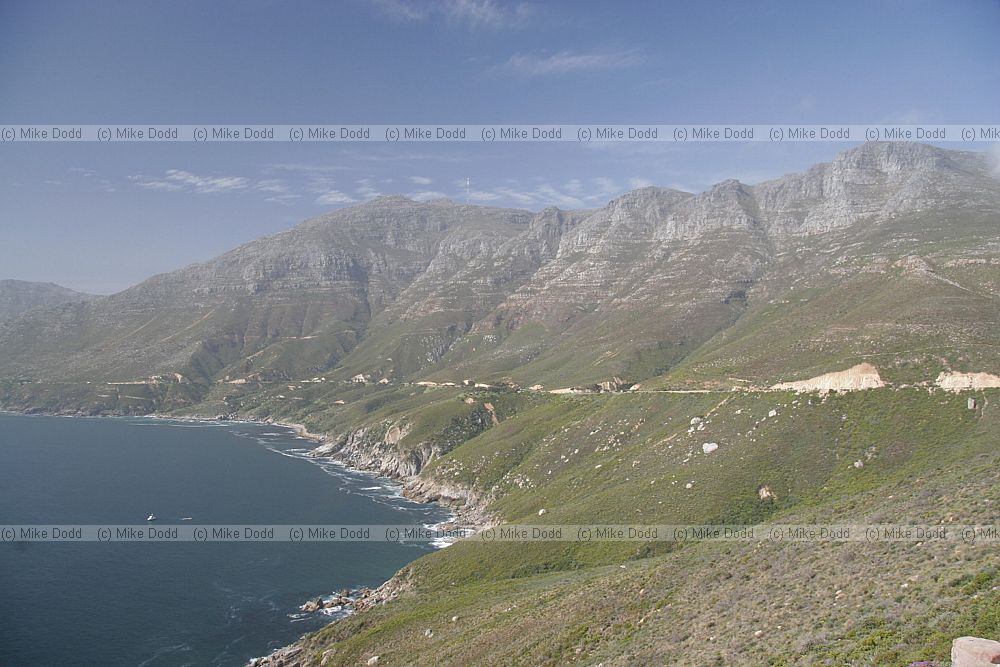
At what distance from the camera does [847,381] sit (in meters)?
88.5

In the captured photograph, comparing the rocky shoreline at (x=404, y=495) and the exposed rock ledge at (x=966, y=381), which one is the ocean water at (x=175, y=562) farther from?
the exposed rock ledge at (x=966, y=381)

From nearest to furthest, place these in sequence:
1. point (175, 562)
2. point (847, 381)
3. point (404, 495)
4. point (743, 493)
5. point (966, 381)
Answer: point (743, 493), point (966, 381), point (175, 562), point (847, 381), point (404, 495)

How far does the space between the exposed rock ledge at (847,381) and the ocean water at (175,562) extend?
70341 millimetres

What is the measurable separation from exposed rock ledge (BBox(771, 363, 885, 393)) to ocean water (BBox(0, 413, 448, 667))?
7034 cm

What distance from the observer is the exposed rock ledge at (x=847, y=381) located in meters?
85.9

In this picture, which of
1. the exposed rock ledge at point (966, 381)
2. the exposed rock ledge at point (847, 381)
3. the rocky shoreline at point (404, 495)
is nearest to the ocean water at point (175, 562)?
the rocky shoreline at point (404, 495)

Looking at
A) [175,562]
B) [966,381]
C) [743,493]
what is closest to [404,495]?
[175,562]

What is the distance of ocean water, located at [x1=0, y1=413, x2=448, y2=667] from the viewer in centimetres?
Answer: 6394

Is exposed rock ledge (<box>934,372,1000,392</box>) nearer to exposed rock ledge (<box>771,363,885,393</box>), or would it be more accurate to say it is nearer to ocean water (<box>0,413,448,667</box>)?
exposed rock ledge (<box>771,363,885,393</box>)

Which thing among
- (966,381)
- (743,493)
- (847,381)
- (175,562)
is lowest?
(175,562)

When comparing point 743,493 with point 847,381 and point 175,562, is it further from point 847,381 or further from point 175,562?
point 175,562

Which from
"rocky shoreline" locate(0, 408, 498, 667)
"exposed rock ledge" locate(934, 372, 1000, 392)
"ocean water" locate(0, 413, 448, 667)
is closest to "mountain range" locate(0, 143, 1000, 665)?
"exposed rock ledge" locate(934, 372, 1000, 392)

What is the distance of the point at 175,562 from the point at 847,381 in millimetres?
112598

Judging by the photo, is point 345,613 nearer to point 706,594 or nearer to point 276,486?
point 706,594
